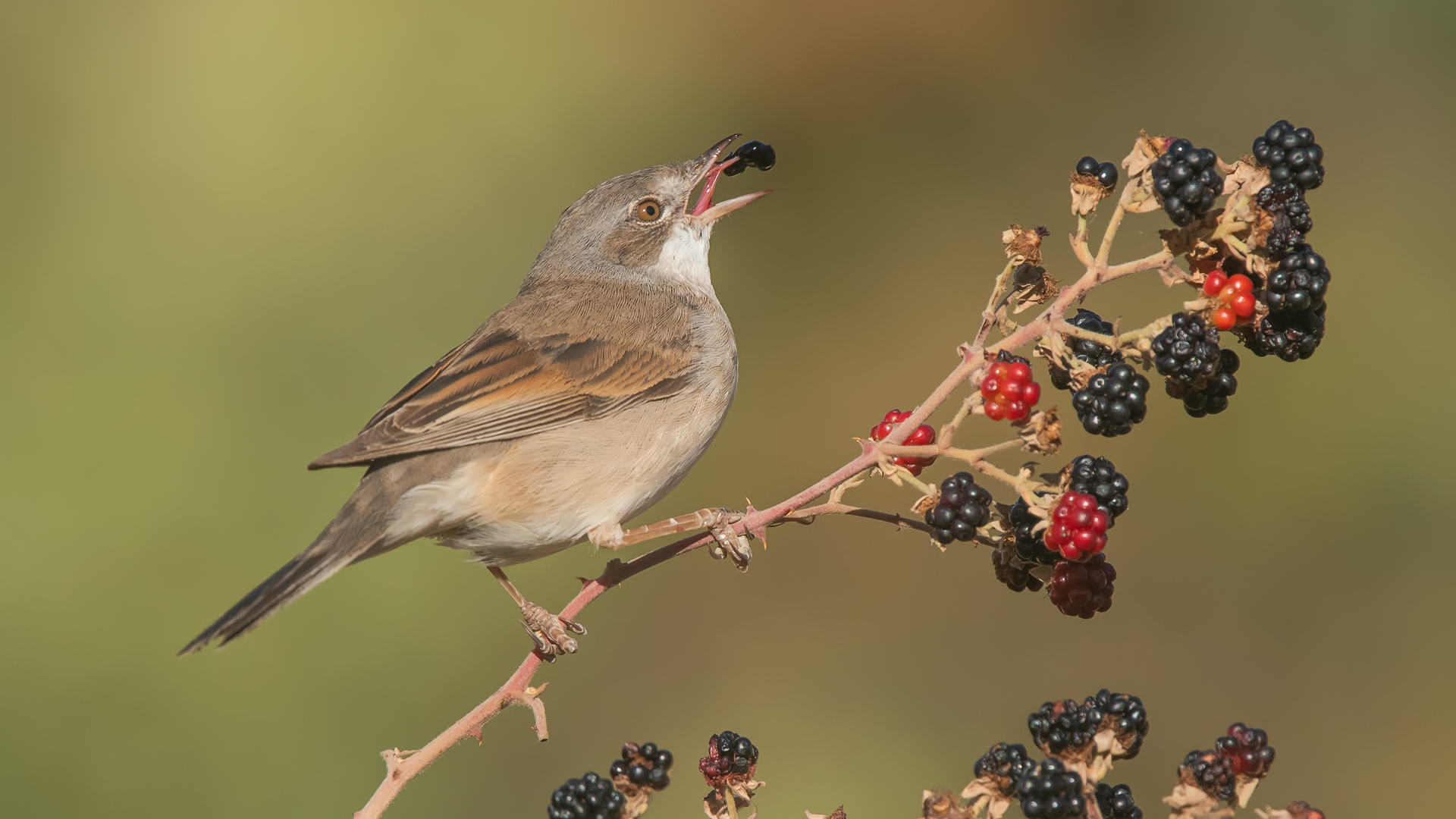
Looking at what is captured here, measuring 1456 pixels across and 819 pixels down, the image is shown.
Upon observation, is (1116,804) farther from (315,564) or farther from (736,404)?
(736,404)

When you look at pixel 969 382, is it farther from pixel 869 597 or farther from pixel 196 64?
pixel 196 64

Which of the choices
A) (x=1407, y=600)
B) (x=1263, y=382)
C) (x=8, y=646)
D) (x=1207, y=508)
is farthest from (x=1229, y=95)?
(x=8, y=646)

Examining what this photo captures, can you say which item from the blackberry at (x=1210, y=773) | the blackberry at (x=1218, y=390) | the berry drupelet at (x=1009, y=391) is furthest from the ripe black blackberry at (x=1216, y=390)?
the blackberry at (x=1210, y=773)

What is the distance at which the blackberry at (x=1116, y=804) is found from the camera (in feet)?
7.82

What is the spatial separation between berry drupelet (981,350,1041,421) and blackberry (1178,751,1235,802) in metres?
0.78

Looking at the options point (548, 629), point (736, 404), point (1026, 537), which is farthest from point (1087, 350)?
point (736, 404)

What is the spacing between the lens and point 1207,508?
7223mm

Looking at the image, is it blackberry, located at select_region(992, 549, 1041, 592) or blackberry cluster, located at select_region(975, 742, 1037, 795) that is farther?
blackberry, located at select_region(992, 549, 1041, 592)

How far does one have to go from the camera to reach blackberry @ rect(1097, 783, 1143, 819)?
2.38 m

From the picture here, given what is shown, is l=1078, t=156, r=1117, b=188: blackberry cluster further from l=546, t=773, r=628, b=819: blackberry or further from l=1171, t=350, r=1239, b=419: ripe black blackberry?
l=546, t=773, r=628, b=819: blackberry

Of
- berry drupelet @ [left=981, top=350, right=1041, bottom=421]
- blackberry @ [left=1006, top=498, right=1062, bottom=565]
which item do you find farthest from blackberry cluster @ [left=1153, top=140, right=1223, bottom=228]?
blackberry @ [left=1006, top=498, right=1062, bottom=565]

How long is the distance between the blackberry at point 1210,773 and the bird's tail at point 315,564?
236 cm

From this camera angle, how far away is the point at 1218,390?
8.78 feet

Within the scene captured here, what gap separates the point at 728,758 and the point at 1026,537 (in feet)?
2.73
